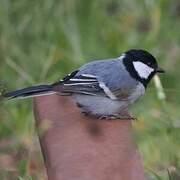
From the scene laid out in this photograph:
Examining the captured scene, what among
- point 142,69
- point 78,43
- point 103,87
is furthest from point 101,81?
point 78,43

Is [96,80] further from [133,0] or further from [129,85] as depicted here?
[133,0]

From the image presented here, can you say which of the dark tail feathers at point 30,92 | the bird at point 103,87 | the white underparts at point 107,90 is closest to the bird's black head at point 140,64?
the bird at point 103,87

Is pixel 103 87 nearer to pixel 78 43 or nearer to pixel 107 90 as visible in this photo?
pixel 107 90

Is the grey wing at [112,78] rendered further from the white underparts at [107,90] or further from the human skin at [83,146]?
the human skin at [83,146]

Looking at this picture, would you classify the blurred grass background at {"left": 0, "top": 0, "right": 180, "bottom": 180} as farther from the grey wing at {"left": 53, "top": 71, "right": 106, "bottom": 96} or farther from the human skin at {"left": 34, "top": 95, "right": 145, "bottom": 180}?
the human skin at {"left": 34, "top": 95, "right": 145, "bottom": 180}

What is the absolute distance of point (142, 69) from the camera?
3.48 metres

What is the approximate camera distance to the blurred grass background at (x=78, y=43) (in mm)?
4281

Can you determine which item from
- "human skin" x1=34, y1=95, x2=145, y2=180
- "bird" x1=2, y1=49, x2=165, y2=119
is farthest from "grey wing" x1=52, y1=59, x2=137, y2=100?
"human skin" x1=34, y1=95, x2=145, y2=180

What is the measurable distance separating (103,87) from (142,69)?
265mm

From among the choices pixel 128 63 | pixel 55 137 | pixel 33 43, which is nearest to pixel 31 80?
pixel 33 43

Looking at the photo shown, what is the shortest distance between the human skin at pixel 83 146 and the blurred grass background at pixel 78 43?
3.98 ft

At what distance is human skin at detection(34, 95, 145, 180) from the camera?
2.48 meters

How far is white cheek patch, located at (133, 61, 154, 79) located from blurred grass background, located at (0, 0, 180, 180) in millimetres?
553

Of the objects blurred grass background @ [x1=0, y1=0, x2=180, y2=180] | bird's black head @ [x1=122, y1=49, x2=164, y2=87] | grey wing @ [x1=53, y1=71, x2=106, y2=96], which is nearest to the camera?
grey wing @ [x1=53, y1=71, x2=106, y2=96]
